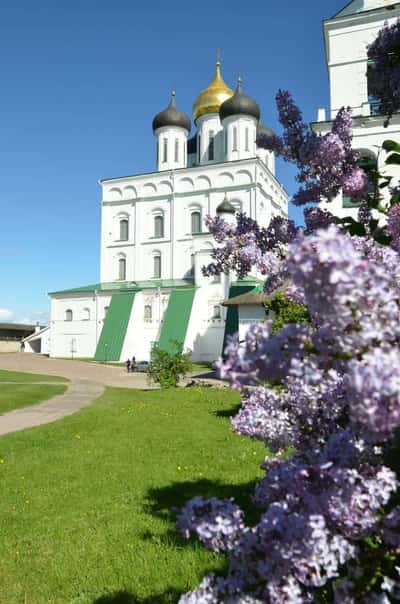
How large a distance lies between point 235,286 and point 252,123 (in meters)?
16.7

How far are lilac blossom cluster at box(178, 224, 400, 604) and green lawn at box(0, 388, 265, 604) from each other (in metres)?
2.54

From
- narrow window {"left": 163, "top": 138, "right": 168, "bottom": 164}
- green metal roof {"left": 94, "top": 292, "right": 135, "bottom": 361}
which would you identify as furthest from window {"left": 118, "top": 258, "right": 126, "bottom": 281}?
narrow window {"left": 163, "top": 138, "right": 168, "bottom": 164}

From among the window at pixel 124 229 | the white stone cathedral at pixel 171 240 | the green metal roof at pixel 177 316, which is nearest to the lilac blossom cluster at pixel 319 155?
the white stone cathedral at pixel 171 240

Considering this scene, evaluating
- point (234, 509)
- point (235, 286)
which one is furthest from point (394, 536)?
point (235, 286)

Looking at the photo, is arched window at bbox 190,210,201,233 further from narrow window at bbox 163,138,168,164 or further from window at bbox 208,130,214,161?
narrow window at bbox 163,138,168,164

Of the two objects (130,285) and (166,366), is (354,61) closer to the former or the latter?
(166,366)

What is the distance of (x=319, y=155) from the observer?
2.60m

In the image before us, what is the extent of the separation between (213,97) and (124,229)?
16.0m

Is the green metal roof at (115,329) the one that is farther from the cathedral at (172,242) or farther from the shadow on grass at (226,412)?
the shadow on grass at (226,412)

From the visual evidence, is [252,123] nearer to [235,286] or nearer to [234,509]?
[235,286]

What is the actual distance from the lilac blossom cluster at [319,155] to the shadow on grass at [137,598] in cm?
308

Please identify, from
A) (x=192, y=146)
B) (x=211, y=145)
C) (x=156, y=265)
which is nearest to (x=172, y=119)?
(x=211, y=145)

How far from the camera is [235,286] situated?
3641cm

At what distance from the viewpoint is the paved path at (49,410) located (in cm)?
1198
